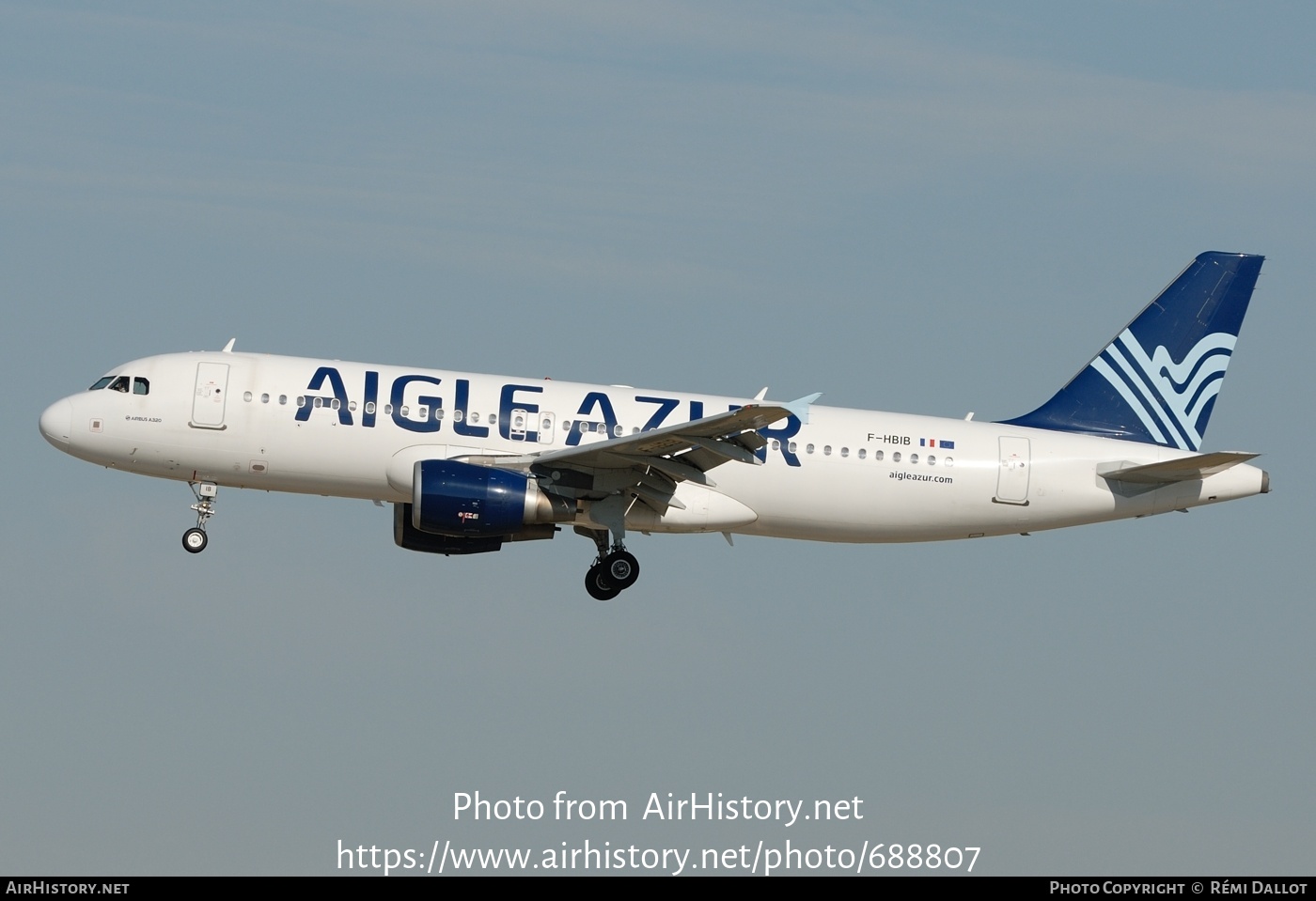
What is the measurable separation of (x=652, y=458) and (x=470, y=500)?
160 inches

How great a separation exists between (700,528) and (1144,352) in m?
13.3

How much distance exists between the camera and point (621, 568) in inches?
1687

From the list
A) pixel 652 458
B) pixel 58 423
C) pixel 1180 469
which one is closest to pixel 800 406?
pixel 652 458

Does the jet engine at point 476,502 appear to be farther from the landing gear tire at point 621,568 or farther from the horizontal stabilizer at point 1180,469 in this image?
the horizontal stabilizer at point 1180,469

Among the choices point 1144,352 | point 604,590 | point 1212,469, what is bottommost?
point 604,590

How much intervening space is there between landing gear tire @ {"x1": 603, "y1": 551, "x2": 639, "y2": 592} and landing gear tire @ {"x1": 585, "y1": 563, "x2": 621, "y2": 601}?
7cm

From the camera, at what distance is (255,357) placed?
42188 millimetres

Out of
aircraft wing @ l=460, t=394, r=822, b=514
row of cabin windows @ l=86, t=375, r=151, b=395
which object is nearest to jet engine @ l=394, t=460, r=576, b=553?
aircraft wing @ l=460, t=394, r=822, b=514

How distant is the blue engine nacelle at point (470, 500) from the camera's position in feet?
131

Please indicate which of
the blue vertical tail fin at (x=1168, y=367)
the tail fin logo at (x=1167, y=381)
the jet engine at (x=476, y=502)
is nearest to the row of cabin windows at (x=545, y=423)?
the jet engine at (x=476, y=502)

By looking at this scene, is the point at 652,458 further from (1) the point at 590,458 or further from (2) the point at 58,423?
(2) the point at 58,423

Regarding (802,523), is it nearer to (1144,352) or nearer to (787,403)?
(787,403)

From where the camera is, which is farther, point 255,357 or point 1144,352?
point 1144,352

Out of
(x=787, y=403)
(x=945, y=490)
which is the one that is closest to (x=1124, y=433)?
(x=945, y=490)
